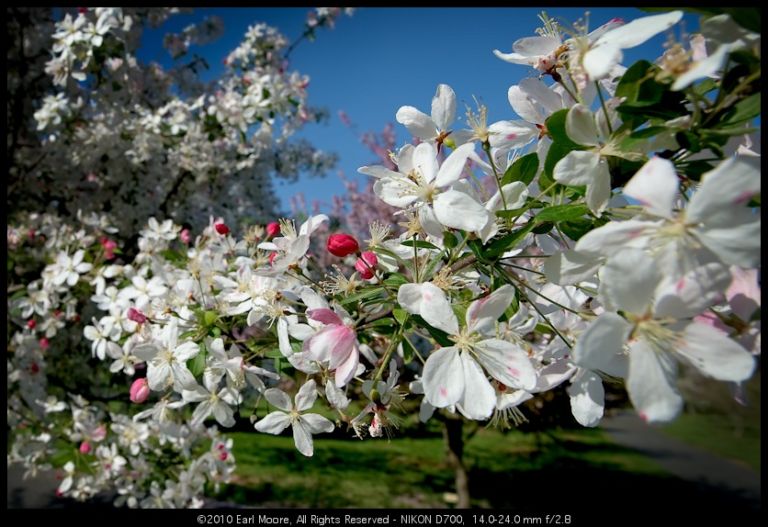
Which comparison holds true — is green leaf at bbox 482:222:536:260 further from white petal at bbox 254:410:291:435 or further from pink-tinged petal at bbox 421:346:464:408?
white petal at bbox 254:410:291:435

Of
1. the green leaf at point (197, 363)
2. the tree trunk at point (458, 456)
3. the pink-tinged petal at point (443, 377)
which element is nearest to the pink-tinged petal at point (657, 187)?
the pink-tinged petal at point (443, 377)

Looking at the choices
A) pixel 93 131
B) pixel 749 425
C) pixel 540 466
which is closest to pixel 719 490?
pixel 540 466

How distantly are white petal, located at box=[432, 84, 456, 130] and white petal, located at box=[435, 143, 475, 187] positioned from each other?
10 centimetres

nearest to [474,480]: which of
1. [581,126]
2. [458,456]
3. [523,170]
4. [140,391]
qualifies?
[458,456]

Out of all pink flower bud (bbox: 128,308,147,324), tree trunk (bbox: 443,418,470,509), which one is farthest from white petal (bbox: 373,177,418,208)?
tree trunk (bbox: 443,418,470,509)

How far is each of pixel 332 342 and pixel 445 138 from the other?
379 mm

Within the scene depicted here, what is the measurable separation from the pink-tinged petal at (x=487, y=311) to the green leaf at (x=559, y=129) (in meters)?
0.21

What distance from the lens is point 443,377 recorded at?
0.66 meters

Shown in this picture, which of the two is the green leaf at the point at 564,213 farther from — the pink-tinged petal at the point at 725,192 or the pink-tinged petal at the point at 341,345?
the pink-tinged petal at the point at 341,345

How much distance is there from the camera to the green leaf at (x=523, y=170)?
2.34ft

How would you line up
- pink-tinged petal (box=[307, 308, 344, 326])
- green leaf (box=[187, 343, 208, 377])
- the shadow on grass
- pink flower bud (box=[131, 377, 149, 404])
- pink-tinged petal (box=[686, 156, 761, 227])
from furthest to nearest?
the shadow on grass, pink flower bud (box=[131, 377, 149, 404]), green leaf (box=[187, 343, 208, 377]), pink-tinged petal (box=[307, 308, 344, 326]), pink-tinged petal (box=[686, 156, 761, 227])

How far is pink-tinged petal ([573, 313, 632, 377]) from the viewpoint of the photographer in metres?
0.51

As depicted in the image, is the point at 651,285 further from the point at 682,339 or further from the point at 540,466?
the point at 540,466

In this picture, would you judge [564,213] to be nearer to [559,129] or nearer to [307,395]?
[559,129]
